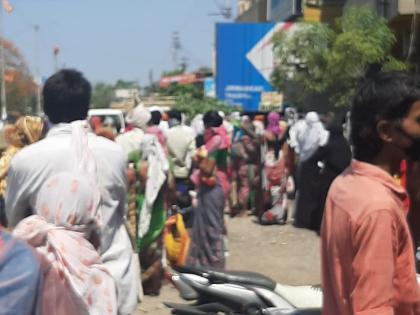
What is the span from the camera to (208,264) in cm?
854

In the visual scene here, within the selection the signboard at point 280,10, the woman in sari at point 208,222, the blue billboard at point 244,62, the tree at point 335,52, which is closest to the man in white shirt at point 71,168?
the woman in sari at point 208,222

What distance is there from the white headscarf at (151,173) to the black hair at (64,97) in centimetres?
382

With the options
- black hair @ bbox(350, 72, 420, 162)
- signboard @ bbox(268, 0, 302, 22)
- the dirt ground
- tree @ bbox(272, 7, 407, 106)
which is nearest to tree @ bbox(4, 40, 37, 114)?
signboard @ bbox(268, 0, 302, 22)

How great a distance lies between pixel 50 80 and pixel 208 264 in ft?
15.6

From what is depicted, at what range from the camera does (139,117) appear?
336 inches

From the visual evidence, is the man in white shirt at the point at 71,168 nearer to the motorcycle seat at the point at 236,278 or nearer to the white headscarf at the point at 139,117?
the motorcycle seat at the point at 236,278

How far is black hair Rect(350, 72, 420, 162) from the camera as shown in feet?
8.35

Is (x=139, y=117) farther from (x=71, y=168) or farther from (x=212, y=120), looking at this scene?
(x=71, y=168)

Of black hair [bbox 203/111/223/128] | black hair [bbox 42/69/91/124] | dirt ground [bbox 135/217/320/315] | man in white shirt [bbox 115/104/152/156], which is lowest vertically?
dirt ground [bbox 135/217/320/315]

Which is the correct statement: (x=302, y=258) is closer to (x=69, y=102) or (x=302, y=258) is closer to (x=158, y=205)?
(x=158, y=205)

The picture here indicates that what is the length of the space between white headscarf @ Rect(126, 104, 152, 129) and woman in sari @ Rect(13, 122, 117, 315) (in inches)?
193

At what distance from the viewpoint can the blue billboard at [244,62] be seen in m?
22.8

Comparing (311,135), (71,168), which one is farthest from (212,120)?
(71,168)

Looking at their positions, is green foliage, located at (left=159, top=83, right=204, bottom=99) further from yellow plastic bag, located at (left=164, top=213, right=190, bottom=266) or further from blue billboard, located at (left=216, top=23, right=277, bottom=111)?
yellow plastic bag, located at (left=164, top=213, right=190, bottom=266)
